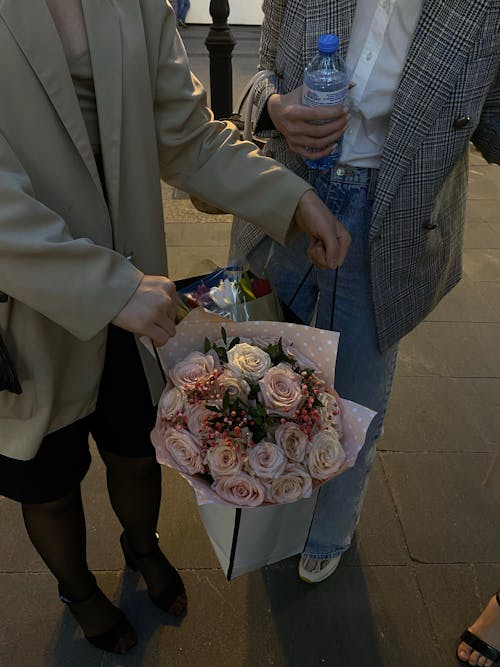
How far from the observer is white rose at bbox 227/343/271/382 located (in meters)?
1.23

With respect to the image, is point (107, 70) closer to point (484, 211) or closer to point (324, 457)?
point (324, 457)

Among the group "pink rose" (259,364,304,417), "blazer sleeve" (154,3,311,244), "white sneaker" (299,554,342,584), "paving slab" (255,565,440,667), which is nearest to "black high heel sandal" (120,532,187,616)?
"paving slab" (255,565,440,667)

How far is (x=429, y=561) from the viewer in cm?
229

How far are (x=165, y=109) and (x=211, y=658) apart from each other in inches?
68.3

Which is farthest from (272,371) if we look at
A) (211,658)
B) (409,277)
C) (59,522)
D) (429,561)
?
(429,561)

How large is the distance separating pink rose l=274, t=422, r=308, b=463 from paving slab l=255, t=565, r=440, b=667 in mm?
1132

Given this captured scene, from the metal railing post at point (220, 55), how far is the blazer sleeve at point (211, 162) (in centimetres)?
447

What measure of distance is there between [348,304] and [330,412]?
1.78 feet

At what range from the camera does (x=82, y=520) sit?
1.79 metres

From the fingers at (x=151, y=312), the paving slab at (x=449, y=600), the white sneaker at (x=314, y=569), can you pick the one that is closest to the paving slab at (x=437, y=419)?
the paving slab at (x=449, y=600)

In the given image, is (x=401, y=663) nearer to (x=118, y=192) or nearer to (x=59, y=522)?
(x=59, y=522)

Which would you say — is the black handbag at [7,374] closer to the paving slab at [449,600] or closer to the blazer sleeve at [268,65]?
the blazer sleeve at [268,65]

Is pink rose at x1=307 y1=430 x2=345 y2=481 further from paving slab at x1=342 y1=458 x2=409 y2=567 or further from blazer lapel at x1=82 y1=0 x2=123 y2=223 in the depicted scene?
paving slab at x1=342 y1=458 x2=409 y2=567

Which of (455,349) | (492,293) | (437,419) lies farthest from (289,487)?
(492,293)
